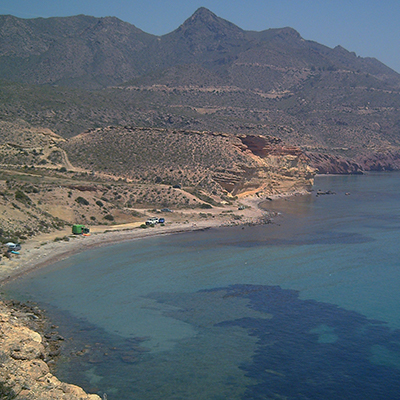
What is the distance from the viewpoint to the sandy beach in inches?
1544

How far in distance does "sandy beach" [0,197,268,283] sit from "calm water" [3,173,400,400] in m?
1.62

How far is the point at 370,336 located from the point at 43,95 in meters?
107

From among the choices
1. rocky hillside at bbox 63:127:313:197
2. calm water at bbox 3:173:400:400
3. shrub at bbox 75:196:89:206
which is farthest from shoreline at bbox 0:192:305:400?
rocky hillside at bbox 63:127:313:197

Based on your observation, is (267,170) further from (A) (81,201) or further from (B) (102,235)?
(B) (102,235)

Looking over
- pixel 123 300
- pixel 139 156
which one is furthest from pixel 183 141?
pixel 123 300

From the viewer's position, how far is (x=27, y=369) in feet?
66.5

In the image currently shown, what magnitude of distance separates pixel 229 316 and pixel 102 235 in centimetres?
2437

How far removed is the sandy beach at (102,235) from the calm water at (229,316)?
5.33 ft

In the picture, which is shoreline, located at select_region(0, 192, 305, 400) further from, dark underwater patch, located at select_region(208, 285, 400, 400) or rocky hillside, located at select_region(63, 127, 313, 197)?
dark underwater patch, located at select_region(208, 285, 400, 400)

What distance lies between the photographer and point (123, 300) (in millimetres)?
32750

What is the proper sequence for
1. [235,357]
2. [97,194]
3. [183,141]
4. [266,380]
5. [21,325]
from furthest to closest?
[183,141] → [97,194] → [21,325] → [235,357] → [266,380]

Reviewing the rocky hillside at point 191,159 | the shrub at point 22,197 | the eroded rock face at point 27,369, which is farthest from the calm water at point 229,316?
the rocky hillside at point 191,159

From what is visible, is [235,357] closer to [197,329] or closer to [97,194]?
[197,329]

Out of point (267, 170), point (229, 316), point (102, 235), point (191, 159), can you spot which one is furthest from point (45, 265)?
point (267, 170)
